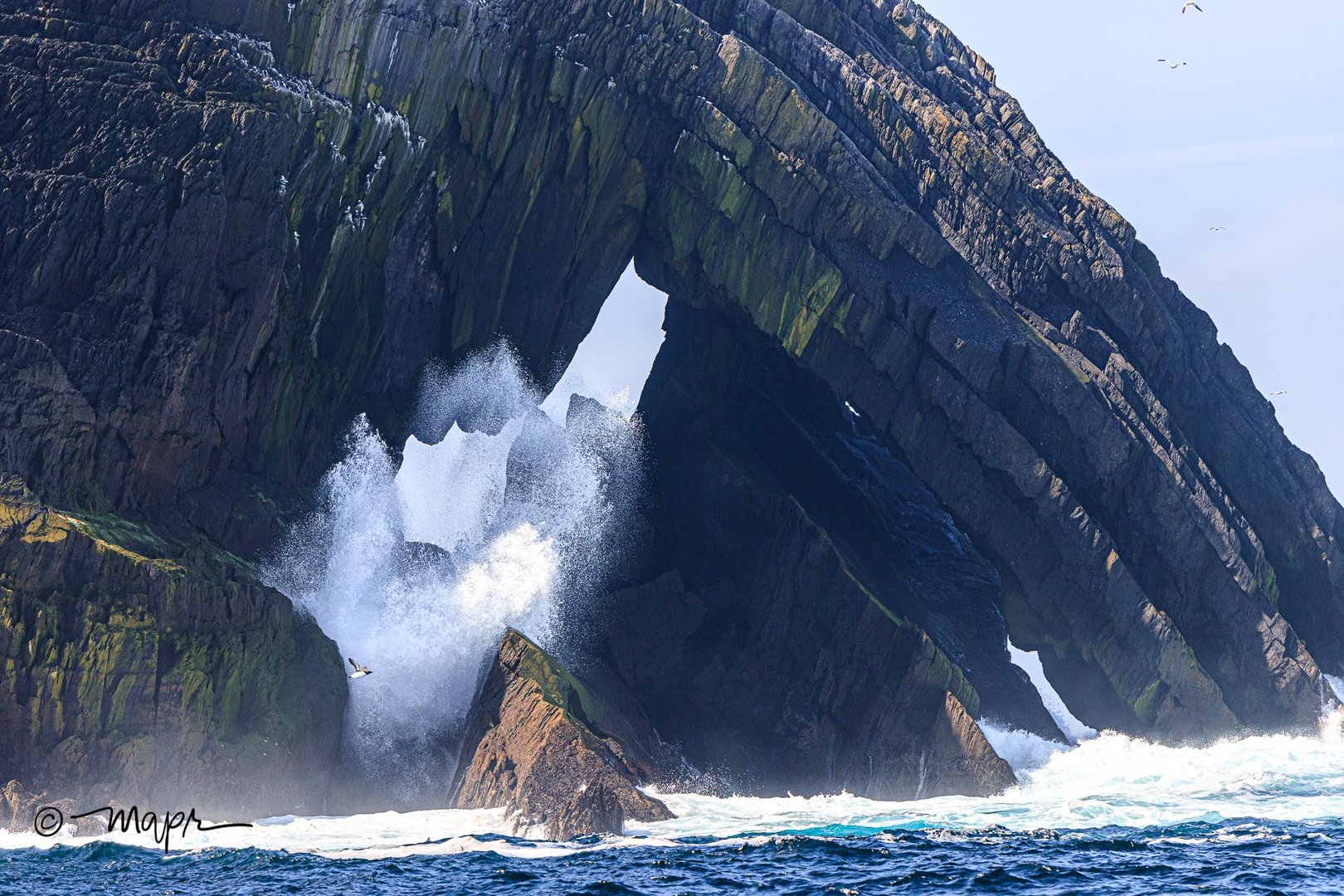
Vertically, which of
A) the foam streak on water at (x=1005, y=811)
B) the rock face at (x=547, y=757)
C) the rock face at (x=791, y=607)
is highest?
the rock face at (x=791, y=607)

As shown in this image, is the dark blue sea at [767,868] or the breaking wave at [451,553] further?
the breaking wave at [451,553]

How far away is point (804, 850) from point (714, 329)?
24.2 m

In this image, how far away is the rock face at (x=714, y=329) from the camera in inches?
1395

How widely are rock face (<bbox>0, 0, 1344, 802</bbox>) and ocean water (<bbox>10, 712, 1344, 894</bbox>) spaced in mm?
4006

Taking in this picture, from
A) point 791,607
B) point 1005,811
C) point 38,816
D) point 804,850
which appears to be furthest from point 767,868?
point 791,607

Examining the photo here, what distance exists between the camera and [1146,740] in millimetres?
50062

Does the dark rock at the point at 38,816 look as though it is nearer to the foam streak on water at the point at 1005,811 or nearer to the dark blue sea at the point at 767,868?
the foam streak on water at the point at 1005,811

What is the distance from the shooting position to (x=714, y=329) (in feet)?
168

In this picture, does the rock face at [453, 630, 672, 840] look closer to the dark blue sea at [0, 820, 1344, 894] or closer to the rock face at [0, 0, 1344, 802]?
the dark blue sea at [0, 820, 1344, 894]

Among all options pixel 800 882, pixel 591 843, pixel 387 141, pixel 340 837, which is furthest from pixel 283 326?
pixel 800 882

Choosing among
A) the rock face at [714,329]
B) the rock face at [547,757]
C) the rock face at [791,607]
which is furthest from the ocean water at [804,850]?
the rock face at [714,329]

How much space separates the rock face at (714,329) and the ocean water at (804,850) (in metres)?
4.01

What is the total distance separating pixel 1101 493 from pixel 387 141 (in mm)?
26655

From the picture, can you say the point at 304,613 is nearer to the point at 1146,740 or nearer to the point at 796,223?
the point at 796,223
